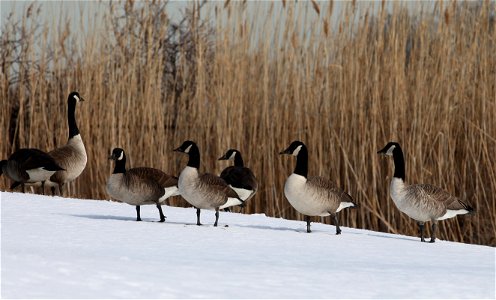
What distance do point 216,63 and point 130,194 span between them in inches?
97.3

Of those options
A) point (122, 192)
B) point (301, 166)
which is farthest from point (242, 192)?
point (122, 192)

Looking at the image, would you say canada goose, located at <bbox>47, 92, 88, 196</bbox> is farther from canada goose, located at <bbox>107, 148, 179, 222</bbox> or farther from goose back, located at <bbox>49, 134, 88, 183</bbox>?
canada goose, located at <bbox>107, 148, 179, 222</bbox>

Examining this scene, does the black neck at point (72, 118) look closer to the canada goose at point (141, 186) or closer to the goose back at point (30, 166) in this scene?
the goose back at point (30, 166)

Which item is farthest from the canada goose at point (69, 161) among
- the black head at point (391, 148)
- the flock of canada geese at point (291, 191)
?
the black head at point (391, 148)

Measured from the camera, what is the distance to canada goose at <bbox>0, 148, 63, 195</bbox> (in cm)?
631

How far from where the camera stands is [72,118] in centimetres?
717

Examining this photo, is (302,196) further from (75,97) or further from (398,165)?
(75,97)

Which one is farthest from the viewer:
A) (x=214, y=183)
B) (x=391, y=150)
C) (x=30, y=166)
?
(x=30, y=166)

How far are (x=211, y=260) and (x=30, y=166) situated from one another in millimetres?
3059

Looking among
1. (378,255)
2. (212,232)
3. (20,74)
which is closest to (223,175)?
(212,232)

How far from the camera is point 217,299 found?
2.78 metres

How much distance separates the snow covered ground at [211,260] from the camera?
2.96m

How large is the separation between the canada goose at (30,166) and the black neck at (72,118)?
2.13 ft

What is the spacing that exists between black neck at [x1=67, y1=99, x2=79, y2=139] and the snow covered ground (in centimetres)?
137
